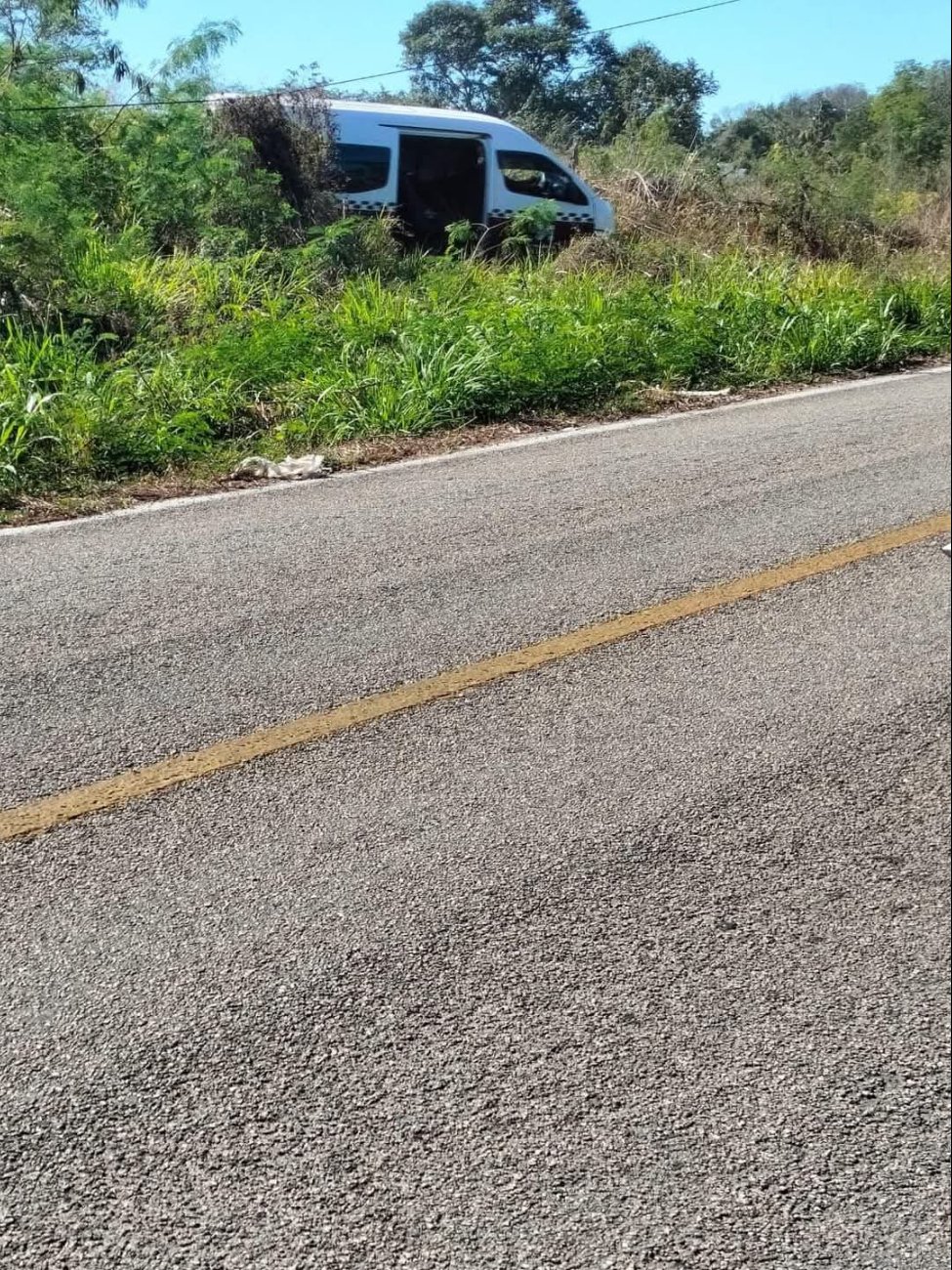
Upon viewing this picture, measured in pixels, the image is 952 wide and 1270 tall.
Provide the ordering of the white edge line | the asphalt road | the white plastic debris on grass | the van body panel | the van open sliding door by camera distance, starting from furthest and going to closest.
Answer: the van open sliding door, the van body panel, the white plastic debris on grass, the white edge line, the asphalt road

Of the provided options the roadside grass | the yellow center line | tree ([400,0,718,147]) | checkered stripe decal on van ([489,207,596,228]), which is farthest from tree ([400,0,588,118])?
the yellow center line

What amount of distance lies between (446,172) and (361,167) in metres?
1.06

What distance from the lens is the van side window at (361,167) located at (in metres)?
10.7

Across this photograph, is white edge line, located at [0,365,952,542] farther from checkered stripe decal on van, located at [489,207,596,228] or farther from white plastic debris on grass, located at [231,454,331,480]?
checkered stripe decal on van, located at [489,207,596,228]

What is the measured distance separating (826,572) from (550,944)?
9.29 feet

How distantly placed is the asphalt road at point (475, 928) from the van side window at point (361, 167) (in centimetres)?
695

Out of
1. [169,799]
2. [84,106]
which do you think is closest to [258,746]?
[169,799]

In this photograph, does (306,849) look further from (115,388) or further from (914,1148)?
(115,388)

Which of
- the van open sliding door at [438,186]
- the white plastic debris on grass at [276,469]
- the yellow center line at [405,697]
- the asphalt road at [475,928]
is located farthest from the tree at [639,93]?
the asphalt road at [475,928]

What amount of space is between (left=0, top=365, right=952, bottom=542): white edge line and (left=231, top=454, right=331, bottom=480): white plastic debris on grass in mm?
101

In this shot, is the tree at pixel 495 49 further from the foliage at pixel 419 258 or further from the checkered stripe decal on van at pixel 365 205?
the checkered stripe decal on van at pixel 365 205

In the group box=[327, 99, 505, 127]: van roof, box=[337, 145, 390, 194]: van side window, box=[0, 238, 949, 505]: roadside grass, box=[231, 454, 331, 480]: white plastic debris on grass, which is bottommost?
box=[231, 454, 331, 480]: white plastic debris on grass

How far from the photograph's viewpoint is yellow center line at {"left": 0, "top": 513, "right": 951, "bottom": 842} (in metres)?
3.07

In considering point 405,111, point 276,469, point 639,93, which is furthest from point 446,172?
point 276,469
